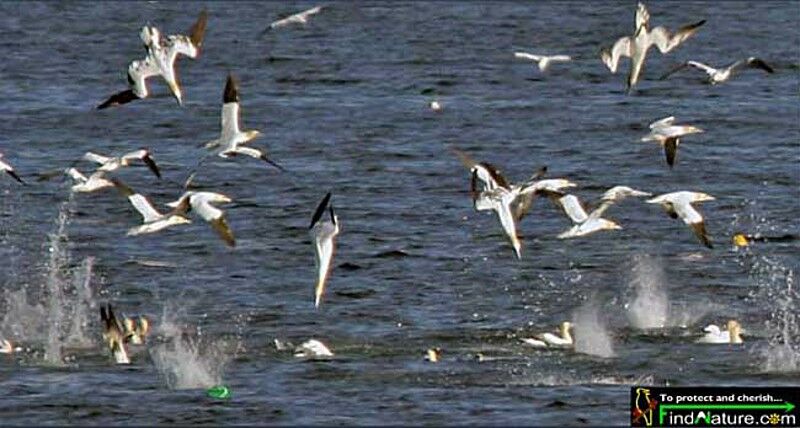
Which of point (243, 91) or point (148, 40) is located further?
point (243, 91)

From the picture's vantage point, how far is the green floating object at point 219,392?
84.3 feet

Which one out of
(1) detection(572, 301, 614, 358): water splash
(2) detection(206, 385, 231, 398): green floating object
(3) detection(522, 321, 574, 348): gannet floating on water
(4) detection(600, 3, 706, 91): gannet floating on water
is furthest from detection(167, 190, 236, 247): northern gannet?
(4) detection(600, 3, 706, 91): gannet floating on water

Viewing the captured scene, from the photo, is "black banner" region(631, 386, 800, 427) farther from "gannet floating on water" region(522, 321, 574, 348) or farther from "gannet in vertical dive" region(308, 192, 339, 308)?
"gannet floating on water" region(522, 321, 574, 348)

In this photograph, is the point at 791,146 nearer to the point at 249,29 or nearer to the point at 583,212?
the point at 583,212

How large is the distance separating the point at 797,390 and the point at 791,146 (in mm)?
21334

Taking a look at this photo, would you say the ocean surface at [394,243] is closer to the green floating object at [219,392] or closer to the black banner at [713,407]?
the green floating object at [219,392]

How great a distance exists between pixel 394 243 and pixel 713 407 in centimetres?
1432

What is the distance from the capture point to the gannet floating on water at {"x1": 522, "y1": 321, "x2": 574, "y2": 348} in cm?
2845

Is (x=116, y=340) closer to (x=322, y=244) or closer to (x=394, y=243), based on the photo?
(x=322, y=244)

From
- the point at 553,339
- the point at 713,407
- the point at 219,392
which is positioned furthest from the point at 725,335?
the point at 713,407

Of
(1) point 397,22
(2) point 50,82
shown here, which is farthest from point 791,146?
(1) point 397,22

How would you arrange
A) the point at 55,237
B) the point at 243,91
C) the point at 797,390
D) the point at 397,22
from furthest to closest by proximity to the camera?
1. the point at 397,22
2. the point at 243,91
3. the point at 55,237
4. the point at 797,390

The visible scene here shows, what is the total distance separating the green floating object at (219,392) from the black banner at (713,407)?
13.8ft

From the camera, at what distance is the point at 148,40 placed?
2833cm
